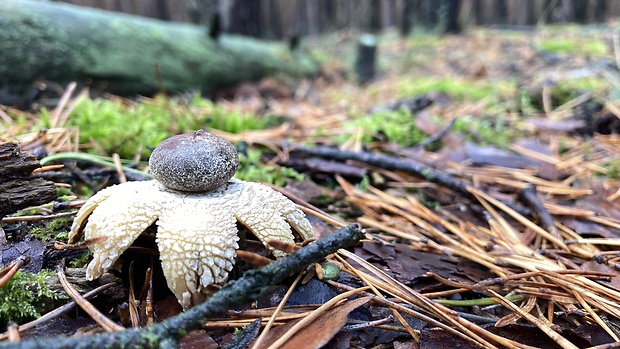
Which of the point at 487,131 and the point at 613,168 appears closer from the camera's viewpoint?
the point at 613,168

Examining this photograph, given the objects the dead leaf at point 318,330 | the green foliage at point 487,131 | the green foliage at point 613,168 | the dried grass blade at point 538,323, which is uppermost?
the dead leaf at point 318,330

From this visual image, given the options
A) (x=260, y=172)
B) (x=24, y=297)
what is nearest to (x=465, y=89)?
(x=260, y=172)

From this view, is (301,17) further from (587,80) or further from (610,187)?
(610,187)

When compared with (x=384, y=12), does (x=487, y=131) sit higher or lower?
lower

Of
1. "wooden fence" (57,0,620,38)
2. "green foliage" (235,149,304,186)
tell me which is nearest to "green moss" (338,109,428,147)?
"green foliage" (235,149,304,186)

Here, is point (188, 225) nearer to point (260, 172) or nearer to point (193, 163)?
point (193, 163)

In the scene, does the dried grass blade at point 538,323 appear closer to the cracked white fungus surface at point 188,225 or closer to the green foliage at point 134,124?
the cracked white fungus surface at point 188,225

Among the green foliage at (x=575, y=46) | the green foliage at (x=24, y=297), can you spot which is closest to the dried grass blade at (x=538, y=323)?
the green foliage at (x=24, y=297)
